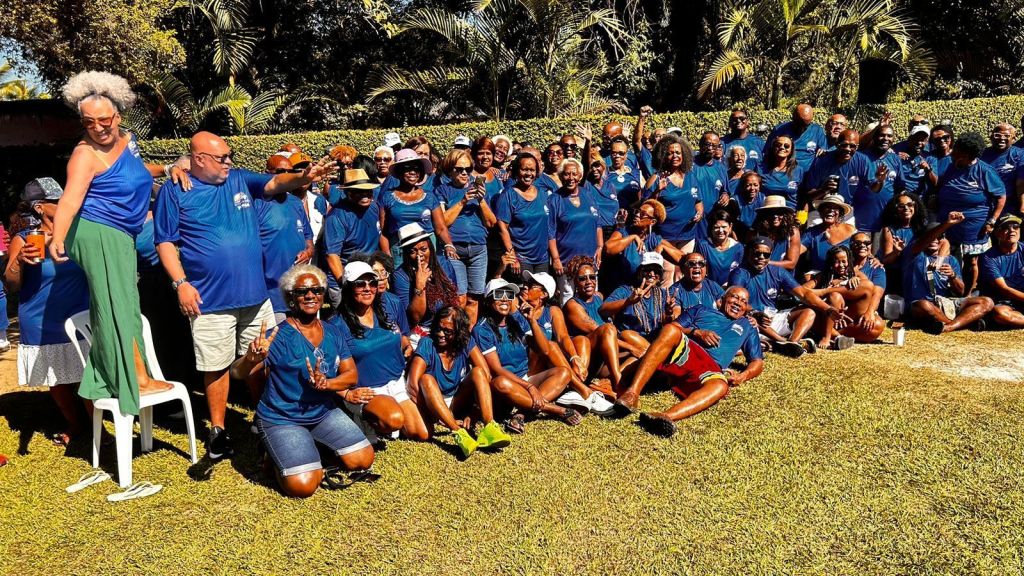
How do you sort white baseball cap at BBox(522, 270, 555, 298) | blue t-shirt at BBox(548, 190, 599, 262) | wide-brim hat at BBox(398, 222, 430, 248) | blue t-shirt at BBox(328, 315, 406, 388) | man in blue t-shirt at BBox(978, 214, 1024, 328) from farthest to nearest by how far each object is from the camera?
1. man in blue t-shirt at BBox(978, 214, 1024, 328)
2. blue t-shirt at BBox(548, 190, 599, 262)
3. white baseball cap at BBox(522, 270, 555, 298)
4. wide-brim hat at BBox(398, 222, 430, 248)
5. blue t-shirt at BBox(328, 315, 406, 388)

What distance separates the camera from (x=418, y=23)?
14.4 meters

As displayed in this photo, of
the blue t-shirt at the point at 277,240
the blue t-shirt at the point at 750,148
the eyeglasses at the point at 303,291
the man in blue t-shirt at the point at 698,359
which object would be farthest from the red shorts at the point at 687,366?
the blue t-shirt at the point at 750,148

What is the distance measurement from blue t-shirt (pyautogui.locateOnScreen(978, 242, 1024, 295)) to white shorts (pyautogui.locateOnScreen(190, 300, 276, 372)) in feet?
24.6

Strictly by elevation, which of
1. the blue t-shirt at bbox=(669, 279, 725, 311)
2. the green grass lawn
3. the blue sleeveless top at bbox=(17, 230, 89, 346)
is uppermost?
the blue sleeveless top at bbox=(17, 230, 89, 346)

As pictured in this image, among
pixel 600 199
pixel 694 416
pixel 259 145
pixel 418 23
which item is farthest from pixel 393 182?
pixel 259 145

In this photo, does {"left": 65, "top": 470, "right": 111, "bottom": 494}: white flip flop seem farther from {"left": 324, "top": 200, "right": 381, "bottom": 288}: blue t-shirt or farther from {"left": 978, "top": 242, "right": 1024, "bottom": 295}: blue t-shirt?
{"left": 978, "top": 242, "right": 1024, "bottom": 295}: blue t-shirt

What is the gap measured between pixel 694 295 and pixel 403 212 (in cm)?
264

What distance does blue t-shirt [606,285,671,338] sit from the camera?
672 centimetres

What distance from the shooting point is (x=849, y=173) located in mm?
8641

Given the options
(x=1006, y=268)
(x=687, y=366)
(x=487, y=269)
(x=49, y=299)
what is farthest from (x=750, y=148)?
(x=49, y=299)

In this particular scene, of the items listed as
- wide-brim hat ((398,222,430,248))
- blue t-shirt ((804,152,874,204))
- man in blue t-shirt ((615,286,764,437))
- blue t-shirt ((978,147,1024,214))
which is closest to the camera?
man in blue t-shirt ((615,286,764,437))

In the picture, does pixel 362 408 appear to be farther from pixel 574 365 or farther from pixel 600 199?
pixel 600 199

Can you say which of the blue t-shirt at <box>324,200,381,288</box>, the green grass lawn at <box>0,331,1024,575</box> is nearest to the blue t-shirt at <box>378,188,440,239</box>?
the blue t-shirt at <box>324,200,381,288</box>

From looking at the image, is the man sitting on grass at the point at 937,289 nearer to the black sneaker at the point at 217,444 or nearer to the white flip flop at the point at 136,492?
the black sneaker at the point at 217,444
